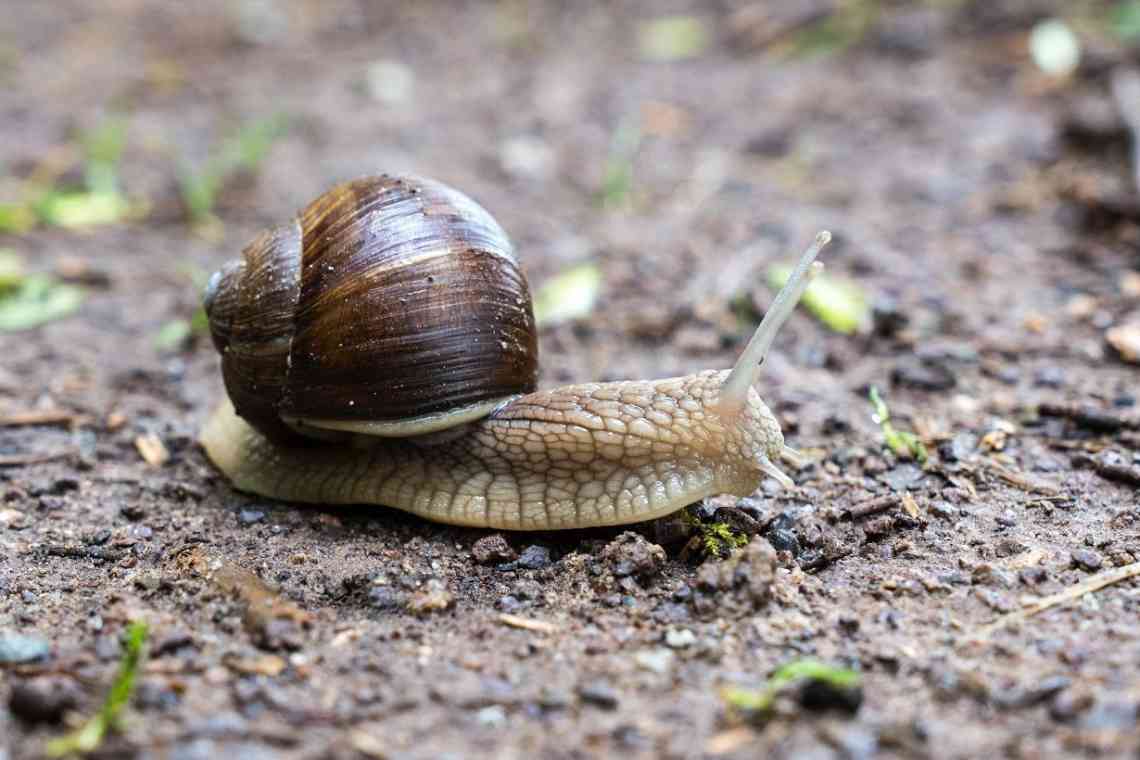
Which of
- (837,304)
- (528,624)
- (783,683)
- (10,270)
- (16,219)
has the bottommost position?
(783,683)

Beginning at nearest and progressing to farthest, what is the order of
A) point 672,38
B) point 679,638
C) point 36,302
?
point 679,638
point 36,302
point 672,38

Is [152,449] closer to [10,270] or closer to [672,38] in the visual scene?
[10,270]

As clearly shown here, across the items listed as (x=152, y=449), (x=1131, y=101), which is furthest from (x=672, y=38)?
(x=152, y=449)

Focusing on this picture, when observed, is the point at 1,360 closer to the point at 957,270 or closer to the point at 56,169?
the point at 56,169

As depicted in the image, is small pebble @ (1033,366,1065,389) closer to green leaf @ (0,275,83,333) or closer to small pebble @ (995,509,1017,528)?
small pebble @ (995,509,1017,528)

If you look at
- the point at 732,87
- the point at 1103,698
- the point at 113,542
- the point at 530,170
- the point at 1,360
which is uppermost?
the point at 732,87

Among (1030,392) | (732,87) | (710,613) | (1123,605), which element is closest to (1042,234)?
(1030,392)

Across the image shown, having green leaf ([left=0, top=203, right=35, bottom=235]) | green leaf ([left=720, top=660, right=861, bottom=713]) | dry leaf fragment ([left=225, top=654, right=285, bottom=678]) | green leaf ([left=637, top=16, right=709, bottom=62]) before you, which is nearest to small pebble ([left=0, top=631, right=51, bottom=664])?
dry leaf fragment ([left=225, top=654, right=285, bottom=678])
